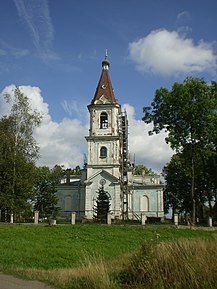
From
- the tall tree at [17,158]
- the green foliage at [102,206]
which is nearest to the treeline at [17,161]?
the tall tree at [17,158]

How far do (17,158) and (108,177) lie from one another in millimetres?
16382

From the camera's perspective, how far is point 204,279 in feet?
20.8

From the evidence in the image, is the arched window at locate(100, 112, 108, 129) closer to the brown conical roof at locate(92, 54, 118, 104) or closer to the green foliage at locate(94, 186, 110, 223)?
the brown conical roof at locate(92, 54, 118, 104)

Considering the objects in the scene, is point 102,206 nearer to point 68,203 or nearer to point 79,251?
point 68,203

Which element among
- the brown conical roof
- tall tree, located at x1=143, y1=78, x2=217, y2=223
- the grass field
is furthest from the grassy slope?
the brown conical roof

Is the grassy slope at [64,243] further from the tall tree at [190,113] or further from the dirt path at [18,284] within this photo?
the tall tree at [190,113]

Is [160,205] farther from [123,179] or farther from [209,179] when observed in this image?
[209,179]

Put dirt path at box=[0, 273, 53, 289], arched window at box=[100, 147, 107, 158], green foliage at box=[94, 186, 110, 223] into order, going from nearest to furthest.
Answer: dirt path at box=[0, 273, 53, 289] < green foliage at box=[94, 186, 110, 223] < arched window at box=[100, 147, 107, 158]

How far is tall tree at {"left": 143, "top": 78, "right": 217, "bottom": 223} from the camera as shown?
26.0 m

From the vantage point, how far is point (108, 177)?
1679 inches

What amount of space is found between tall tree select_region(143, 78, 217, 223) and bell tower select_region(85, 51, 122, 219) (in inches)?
636

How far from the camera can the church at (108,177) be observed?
42531mm

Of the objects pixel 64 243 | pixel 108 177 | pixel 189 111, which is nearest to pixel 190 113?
pixel 189 111

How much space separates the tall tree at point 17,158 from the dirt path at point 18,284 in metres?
20.3
